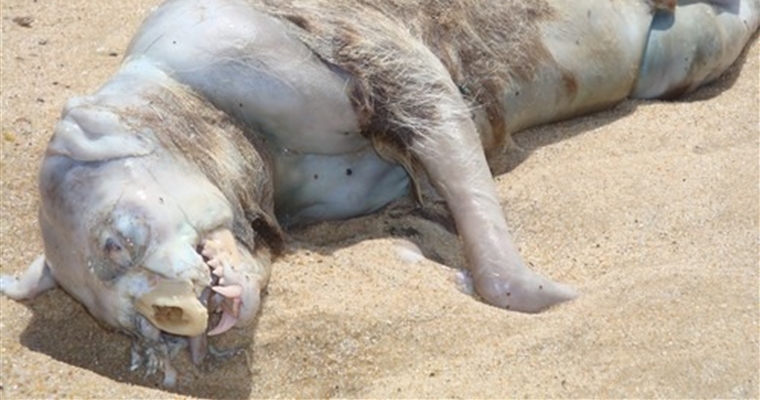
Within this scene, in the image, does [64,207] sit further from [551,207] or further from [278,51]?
[551,207]

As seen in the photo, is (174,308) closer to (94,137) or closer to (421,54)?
(94,137)

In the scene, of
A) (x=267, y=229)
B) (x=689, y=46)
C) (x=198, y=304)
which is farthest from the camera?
(x=689, y=46)

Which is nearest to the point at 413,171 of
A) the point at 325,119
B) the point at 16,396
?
the point at 325,119

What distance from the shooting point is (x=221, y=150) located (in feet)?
12.8

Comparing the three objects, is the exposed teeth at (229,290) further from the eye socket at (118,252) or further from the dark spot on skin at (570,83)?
the dark spot on skin at (570,83)

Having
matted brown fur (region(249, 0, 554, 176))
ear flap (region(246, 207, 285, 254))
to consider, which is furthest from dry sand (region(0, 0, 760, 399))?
matted brown fur (region(249, 0, 554, 176))

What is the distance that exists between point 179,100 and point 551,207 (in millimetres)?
1342

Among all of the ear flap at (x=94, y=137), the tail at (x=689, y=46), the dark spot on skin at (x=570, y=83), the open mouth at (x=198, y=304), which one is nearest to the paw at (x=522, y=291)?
the open mouth at (x=198, y=304)

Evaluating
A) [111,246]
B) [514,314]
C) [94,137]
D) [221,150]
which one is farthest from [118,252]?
[514,314]

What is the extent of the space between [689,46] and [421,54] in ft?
5.17

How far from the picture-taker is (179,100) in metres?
3.90

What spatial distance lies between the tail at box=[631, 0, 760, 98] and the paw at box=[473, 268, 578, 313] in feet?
5.55

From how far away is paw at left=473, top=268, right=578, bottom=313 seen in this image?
3879 mm

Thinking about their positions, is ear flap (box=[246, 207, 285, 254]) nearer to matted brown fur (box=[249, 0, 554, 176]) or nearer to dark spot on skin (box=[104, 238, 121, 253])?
matted brown fur (box=[249, 0, 554, 176])
